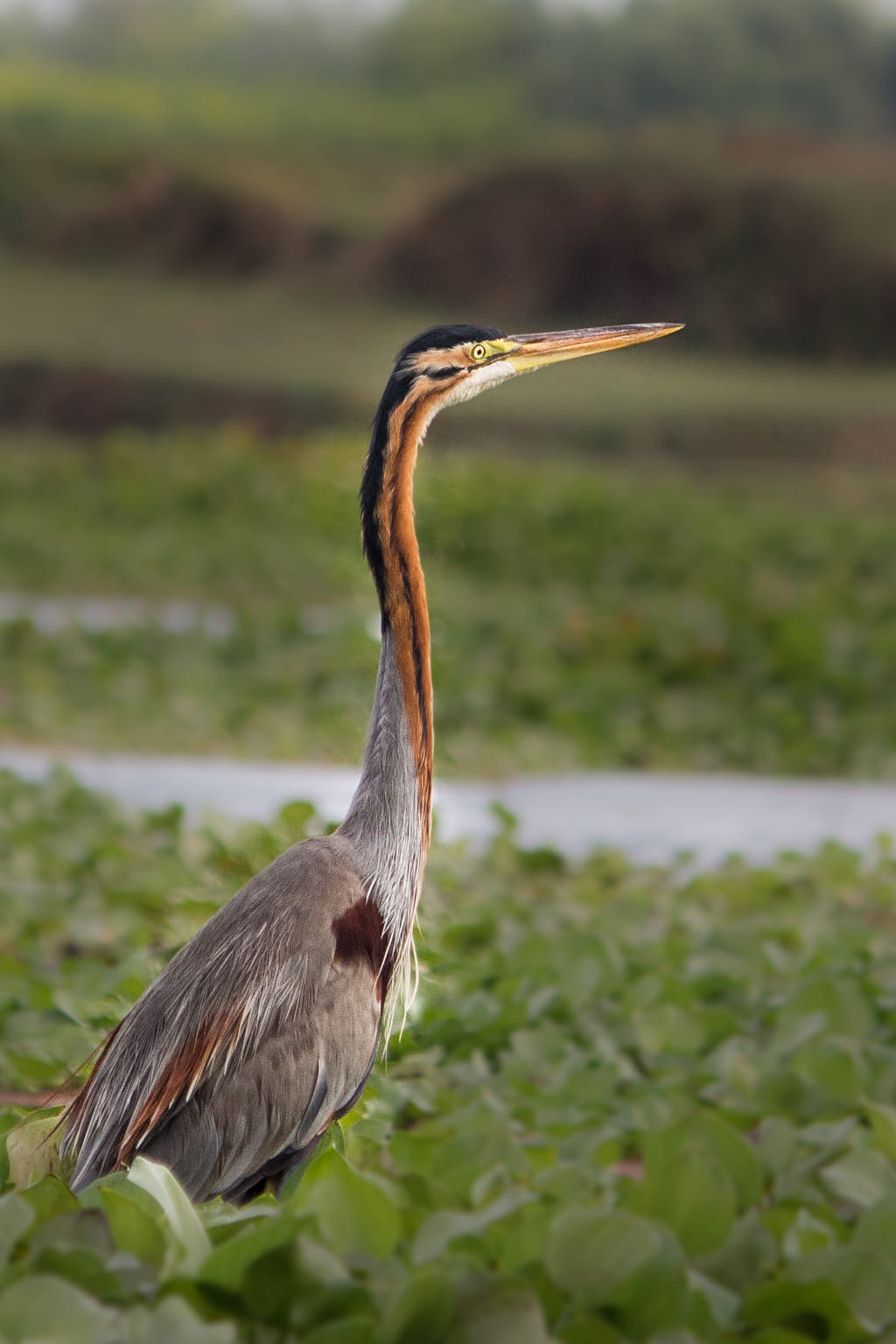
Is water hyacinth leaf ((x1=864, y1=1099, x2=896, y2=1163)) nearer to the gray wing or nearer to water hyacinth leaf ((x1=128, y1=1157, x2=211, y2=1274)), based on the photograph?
the gray wing

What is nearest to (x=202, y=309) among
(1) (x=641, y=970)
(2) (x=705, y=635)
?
(2) (x=705, y=635)

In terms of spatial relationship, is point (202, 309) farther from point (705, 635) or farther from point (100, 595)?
point (705, 635)

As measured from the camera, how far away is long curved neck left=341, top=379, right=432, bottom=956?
2500mm

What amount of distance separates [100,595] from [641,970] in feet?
22.5

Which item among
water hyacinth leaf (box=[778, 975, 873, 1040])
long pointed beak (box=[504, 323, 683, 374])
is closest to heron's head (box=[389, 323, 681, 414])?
long pointed beak (box=[504, 323, 683, 374])

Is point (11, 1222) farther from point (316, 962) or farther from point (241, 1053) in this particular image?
point (316, 962)

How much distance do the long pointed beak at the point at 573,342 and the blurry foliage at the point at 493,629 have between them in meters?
0.29

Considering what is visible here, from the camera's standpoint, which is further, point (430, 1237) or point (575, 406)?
point (575, 406)

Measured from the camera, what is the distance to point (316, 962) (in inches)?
92.6

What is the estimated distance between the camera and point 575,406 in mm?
18922

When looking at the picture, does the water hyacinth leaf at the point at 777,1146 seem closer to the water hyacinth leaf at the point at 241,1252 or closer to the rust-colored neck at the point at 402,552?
the rust-colored neck at the point at 402,552

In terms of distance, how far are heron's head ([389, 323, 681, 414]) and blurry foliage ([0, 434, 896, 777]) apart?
0.89 ft

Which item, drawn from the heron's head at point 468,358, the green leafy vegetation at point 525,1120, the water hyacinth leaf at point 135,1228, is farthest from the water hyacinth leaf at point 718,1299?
the heron's head at point 468,358

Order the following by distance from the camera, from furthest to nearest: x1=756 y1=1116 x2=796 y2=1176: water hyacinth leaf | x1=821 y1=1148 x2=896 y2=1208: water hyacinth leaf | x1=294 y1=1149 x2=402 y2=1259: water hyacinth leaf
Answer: x1=756 y1=1116 x2=796 y2=1176: water hyacinth leaf < x1=821 y1=1148 x2=896 y2=1208: water hyacinth leaf < x1=294 y1=1149 x2=402 y2=1259: water hyacinth leaf
